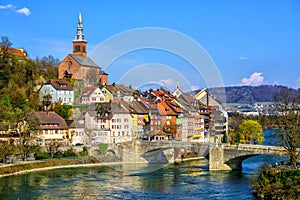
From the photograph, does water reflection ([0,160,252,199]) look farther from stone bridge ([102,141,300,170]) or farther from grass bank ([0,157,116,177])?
stone bridge ([102,141,300,170])

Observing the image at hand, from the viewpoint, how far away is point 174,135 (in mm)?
69812

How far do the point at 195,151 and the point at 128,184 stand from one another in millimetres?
13267

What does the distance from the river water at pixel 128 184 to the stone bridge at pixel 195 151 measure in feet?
4.52

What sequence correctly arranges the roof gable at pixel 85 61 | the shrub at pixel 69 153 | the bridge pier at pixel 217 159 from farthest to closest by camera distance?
the roof gable at pixel 85 61, the shrub at pixel 69 153, the bridge pier at pixel 217 159

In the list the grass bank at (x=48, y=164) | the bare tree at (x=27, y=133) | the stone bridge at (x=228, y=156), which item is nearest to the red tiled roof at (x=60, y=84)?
the bare tree at (x=27, y=133)

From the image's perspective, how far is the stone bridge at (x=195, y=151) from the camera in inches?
1797

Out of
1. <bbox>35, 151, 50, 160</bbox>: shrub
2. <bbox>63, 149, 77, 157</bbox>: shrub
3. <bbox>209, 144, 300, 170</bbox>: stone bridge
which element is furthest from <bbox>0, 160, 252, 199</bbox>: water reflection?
<bbox>63, 149, 77, 157</bbox>: shrub

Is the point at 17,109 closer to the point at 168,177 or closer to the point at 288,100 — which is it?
the point at 168,177

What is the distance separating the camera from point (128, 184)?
40.2 metres

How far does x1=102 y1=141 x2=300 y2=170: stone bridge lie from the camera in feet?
150

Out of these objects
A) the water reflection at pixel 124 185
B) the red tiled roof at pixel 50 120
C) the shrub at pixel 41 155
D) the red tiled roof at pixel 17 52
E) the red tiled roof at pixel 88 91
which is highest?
the red tiled roof at pixel 17 52

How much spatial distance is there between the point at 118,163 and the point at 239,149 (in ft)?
49.1

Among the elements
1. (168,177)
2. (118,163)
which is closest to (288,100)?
(168,177)

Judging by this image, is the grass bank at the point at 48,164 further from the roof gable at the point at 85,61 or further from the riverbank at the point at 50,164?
the roof gable at the point at 85,61
